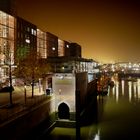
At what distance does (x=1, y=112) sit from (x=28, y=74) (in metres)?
14.8

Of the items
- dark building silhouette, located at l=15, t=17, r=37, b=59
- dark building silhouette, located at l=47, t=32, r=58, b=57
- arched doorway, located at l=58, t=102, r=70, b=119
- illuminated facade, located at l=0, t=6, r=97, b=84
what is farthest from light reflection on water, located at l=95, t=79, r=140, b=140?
dark building silhouette, located at l=47, t=32, r=58, b=57

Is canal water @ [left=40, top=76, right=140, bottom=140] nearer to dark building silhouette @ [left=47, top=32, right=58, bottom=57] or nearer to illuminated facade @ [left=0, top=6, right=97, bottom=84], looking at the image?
illuminated facade @ [left=0, top=6, right=97, bottom=84]

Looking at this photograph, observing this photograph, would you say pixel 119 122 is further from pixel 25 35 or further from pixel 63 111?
pixel 25 35

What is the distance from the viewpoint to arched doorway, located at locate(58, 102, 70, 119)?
32.8 meters

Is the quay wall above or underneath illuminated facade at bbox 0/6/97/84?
underneath

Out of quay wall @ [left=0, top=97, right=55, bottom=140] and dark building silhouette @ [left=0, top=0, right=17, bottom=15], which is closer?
quay wall @ [left=0, top=97, right=55, bottom=140]

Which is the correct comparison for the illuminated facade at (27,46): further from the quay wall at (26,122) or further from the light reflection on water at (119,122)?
the light reflection on water at (119,122)

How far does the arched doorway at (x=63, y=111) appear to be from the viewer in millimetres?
32794

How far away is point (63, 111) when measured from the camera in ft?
109

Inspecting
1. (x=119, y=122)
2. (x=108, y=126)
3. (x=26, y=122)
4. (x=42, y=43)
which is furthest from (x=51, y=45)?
(x=26, y=122)

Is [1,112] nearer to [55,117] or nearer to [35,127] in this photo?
[35,127]

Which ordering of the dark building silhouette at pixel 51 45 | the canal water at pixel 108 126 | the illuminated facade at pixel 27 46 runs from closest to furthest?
the canal water at pixel 108 126 < the illuminated facade at pixel 27 46 < the dark building silhouette at pixel 51 45

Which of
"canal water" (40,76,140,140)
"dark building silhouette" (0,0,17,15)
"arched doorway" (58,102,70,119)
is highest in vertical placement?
"dark building silhouette" (0,0,17,15)

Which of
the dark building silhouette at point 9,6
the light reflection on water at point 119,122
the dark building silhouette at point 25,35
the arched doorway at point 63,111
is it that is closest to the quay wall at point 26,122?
the arched doorway at point 63,111
